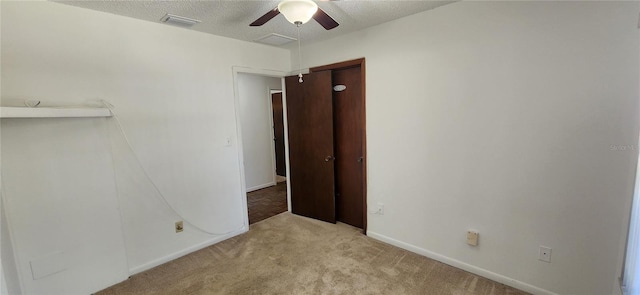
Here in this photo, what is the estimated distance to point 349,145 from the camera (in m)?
3.22

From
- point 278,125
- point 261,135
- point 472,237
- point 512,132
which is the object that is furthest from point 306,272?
point 278,125

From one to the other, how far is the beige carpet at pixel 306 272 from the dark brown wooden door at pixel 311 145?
1.87 feet

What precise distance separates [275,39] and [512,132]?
2475 mm

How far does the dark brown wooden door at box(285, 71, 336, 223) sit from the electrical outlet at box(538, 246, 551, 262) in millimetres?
2007

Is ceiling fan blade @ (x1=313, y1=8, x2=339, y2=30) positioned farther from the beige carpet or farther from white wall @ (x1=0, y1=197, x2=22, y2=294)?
white wall @ (x1=0, y1=197, x2=22, y2=294)

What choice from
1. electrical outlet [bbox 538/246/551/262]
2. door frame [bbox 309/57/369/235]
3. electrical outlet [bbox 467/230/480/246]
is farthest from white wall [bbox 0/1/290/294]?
electrical outlet [bbox 538/246/551/262]

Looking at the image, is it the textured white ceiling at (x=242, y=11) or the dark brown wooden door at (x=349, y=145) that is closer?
the textured white ceiling at (x=242, y=11)

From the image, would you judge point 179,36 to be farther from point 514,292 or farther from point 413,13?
point 514,292

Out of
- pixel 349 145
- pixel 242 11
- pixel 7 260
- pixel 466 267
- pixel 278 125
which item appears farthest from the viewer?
pixel 278 125

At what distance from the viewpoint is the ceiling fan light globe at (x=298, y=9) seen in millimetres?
1617

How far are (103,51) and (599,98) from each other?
360 cm

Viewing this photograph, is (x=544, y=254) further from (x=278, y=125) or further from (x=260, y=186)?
(x=278, y=125)

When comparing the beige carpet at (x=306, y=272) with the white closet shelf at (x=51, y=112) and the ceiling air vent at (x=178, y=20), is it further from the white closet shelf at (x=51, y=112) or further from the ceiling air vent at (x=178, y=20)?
the ceiling air vent at (x=178, y=20)

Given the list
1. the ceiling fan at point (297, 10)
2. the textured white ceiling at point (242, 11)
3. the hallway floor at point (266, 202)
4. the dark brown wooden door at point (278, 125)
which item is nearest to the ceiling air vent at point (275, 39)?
the textured white ceiling at point (242, 11)
